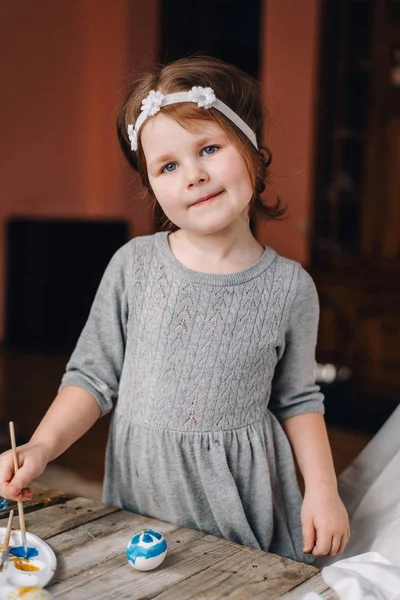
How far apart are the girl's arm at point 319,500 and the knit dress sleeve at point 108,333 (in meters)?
0.35

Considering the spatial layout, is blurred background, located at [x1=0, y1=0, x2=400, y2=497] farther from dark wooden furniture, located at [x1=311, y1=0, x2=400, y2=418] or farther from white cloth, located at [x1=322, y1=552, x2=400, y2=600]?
white cloth, located at [x1=322, y1=552, x2=400, y2=600]

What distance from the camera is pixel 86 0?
6238mm

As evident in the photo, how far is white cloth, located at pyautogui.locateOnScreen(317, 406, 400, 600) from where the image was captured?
899 millimetres

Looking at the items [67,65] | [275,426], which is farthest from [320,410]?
[67,65]

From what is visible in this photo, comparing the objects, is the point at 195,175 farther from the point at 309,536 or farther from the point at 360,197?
the point at 360,197

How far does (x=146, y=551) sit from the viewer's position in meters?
0.92

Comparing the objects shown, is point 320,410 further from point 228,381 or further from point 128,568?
point 128,568

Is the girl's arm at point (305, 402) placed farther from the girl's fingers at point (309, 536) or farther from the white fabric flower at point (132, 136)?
the white fabric flower at point (132, 136)

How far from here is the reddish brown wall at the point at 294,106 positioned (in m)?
4.88

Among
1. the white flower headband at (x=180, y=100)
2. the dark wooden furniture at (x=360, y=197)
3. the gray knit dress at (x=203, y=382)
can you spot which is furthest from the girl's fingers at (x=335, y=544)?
the dark wooden furniture at (x=360, y=197)

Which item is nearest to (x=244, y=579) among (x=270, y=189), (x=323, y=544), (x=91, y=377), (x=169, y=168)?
(x=323, y=544)

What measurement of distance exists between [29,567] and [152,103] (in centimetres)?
69

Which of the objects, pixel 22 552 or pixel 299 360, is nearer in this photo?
pixel 22 552

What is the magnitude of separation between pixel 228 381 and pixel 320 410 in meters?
0.19
